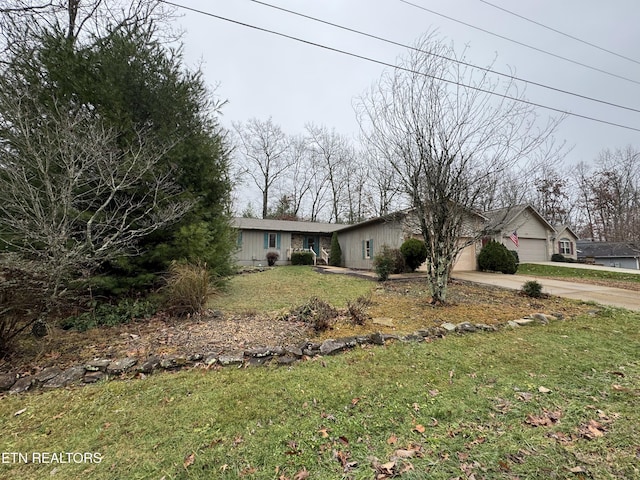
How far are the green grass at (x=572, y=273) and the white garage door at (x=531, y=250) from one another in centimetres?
251

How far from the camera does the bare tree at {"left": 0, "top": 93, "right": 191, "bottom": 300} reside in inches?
161

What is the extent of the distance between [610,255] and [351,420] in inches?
1322

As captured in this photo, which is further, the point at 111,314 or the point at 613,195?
the point at 613,195

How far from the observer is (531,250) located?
18938 millimetres

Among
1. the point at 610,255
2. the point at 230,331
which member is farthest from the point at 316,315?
the point at 610,255

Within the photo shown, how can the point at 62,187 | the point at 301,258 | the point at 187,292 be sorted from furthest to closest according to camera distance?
the point at 301,258
the point at 187,292
the point at 62,187

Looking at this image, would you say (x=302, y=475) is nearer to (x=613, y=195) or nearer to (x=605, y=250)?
(x=613, y=195)

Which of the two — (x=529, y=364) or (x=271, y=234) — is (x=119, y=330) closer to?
(x=529, y=364)

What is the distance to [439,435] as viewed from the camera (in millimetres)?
2230

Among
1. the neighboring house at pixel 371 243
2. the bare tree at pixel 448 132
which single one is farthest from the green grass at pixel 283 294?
the neighboring house at pixel 371 243

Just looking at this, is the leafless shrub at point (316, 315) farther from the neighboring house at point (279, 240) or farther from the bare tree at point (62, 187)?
the neighboring house at point (279, 240)

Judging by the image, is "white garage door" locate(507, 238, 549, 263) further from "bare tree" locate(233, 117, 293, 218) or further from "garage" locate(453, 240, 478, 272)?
"bare tree" locate(233, 117, 293, 218)

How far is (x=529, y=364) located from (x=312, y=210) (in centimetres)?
2783

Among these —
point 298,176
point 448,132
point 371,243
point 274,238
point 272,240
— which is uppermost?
point 298,176
